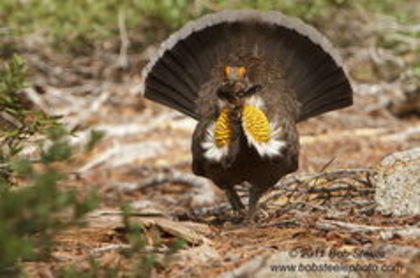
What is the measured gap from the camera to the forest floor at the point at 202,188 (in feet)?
14.1

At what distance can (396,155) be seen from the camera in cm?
555

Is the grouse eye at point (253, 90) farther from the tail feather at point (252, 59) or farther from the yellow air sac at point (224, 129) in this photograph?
the tail feather at point (252, 59)

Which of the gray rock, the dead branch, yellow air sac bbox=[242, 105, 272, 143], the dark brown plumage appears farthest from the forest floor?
yellow air sac bbox=[242, 105, 272, 143]

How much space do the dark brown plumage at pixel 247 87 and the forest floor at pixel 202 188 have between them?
0.46 m

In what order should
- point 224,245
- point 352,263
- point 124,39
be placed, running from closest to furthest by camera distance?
point 352,263 < point 224,245 < point 124,39

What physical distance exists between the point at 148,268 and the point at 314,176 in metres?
3.49

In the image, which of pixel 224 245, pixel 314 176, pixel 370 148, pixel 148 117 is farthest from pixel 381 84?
pixel 224 245

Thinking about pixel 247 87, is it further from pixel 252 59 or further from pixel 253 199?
pixel 253 199

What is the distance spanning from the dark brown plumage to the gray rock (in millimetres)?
758

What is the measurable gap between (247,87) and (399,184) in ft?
4.19

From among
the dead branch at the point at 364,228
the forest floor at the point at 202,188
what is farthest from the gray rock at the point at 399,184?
the dead branch at the point at 364,228

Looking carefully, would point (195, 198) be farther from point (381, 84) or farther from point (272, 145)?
point (381, 84)

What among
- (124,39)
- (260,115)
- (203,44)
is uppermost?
(124,39)

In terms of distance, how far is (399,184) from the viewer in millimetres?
5348
